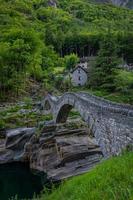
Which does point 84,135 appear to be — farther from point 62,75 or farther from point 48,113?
point 62,75

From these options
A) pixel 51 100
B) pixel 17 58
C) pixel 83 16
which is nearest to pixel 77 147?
pixel 51 100

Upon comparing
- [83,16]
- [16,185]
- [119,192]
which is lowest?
[16,185]

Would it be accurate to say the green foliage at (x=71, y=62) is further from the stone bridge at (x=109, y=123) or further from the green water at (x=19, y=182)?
the stone bridge at (x=109, y=123)

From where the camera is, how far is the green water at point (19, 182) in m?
32.9

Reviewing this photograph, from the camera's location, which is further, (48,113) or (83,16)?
(83,16)

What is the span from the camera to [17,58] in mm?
56844

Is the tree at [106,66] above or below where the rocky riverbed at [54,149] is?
above

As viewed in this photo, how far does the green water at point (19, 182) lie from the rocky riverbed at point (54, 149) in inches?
35.6

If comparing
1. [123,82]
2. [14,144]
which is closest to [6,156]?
[14,144]

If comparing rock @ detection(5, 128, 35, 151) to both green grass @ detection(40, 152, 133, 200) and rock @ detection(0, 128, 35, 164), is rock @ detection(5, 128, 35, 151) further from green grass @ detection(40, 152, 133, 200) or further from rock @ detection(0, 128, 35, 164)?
green grass @ detection(40, 152, 133, 200)

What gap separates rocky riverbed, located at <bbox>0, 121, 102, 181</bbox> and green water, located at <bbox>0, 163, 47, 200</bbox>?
90cm

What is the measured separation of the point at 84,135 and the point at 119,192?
31540 millimetres

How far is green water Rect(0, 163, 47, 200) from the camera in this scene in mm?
32938

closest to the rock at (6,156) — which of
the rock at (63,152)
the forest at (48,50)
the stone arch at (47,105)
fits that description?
the rock at (63,152)
